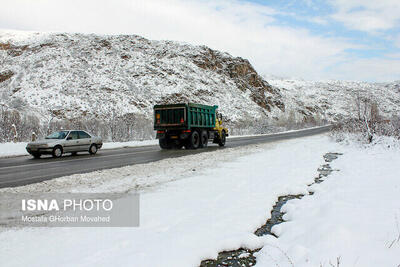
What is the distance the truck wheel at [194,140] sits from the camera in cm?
2012

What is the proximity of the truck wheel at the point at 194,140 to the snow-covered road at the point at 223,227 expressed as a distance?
11210 mm

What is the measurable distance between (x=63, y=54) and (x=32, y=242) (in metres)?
78.6

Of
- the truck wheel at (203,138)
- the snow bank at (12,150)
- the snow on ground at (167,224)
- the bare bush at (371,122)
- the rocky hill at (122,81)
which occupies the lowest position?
the snow on ground at (167,224)

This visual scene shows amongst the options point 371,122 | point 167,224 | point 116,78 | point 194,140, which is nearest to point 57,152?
point 194,140

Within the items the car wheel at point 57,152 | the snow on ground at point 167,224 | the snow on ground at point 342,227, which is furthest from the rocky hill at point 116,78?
the snow on ground at point 342,227

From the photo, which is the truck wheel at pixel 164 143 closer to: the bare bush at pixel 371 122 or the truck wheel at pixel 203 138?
the truck wheel at pixel 203 138

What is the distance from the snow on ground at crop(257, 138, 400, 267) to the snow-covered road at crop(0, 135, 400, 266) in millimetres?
11

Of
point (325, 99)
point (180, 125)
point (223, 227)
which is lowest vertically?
point (223, 227)

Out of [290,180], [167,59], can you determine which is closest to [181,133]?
[290,180]

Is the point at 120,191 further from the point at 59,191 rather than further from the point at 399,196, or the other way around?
the point at 399,196

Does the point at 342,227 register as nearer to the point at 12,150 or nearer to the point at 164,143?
the point at 164,143

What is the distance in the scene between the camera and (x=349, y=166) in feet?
36.5

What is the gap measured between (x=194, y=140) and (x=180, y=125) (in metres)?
1.45

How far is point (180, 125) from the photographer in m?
19.8
